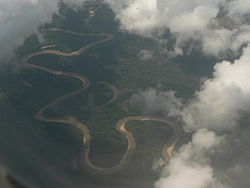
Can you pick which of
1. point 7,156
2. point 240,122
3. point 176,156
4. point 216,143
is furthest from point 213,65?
→ point 7,156

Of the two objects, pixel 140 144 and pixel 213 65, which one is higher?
pixel 213 65

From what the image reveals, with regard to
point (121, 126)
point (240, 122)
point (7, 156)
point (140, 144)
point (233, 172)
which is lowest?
point (7, 156)

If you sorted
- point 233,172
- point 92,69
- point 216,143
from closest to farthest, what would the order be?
point 233,172
point 216,143
point 92,69

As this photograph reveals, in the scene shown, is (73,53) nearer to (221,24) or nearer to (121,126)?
(121,126)

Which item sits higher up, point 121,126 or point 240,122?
point 240,122

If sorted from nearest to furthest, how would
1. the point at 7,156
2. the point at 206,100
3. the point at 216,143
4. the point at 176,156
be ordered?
1. the point at 7,156
2. the point at 176,156
3. the point at 216,143
4. the point at 206,100

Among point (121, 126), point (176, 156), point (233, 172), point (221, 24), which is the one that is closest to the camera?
point (233, 172)

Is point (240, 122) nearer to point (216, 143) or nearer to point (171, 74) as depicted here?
point (216, 143)

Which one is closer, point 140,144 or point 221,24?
point 140,144

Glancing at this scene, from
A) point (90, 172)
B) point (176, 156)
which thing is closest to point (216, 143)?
point (176, 156)
